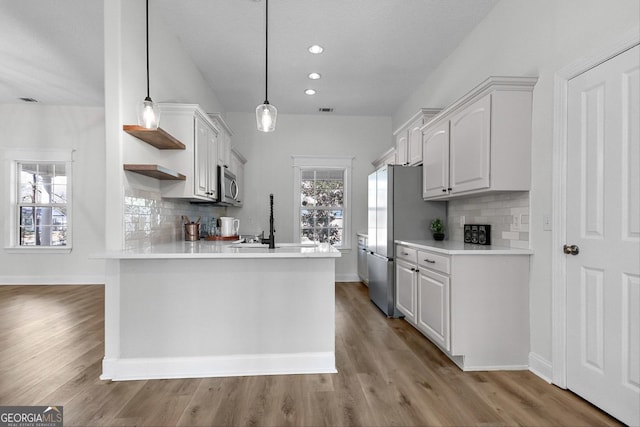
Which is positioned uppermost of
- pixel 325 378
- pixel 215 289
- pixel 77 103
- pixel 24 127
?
pixel 77 103

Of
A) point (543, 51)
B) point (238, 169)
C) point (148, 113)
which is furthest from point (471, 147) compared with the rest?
point (238, 169)

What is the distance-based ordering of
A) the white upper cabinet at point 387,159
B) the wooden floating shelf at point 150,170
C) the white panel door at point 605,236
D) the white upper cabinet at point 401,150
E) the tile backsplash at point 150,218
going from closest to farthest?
the white panel door at point 605,236 < the wooden floating shelf at point 150,170 < the tile backsplash at point 150,218 < the white upper cabinet at point 401,150 < the white upper cabinet at point 387,159

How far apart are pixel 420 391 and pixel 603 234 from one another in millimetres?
1450

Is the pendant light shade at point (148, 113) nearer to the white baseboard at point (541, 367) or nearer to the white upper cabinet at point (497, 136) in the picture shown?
the white upper cabinet at point (497, 136)

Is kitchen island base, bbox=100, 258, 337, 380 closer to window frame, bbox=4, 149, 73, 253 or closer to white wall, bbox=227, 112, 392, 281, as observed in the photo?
white wall, bbox=227, 112, 392, 281

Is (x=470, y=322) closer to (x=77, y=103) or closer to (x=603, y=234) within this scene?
(x=603, y=234)

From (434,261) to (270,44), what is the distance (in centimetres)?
283

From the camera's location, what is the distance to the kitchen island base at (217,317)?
2.39 metres

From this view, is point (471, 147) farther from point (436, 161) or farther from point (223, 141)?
point (223, 141)

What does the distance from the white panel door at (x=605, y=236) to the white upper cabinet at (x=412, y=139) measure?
5.85ft

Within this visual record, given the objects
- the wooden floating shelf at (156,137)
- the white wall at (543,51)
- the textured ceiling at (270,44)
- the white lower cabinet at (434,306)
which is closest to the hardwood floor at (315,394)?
the white lower cabinet at (434,306)

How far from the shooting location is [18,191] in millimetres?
5684

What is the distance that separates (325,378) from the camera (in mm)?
2387

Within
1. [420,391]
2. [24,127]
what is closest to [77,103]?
[24,127]
